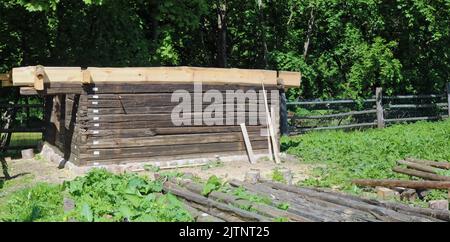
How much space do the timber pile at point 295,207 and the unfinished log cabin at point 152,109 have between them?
3.33 metres

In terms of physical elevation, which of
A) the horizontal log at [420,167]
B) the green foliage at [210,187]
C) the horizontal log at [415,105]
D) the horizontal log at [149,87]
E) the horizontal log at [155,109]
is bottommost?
the horizontal log at [420,167]

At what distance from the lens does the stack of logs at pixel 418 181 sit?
8580mm

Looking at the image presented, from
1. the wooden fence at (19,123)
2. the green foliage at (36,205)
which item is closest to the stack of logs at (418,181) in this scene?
the green foliage at (36,205)

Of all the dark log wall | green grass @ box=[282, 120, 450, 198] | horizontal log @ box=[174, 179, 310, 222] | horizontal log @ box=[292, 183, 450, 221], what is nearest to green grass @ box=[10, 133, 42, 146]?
the dark log wall

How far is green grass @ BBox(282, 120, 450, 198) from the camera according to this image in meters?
10.7

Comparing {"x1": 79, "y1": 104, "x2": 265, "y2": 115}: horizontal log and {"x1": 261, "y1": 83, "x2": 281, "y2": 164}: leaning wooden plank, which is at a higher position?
{"x1": 79, "y1": 104, "x2": 265, "y2": 115}: horizontal log

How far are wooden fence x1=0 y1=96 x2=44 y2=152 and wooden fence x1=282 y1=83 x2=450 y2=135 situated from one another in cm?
763

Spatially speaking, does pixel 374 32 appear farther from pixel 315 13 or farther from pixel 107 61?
pixel 107 61

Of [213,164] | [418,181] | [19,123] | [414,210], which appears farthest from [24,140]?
[414,210]

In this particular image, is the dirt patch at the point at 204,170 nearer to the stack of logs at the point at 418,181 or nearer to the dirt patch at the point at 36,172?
the dirt patch at the point at 36,172

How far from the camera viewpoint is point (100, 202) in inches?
298

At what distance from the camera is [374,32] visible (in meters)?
21.3

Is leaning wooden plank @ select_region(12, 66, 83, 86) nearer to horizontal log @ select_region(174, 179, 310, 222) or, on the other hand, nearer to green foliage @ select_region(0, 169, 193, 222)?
green foliage @ select_region(0, 169, 193, 222)

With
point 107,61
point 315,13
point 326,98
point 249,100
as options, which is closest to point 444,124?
point 326,98
